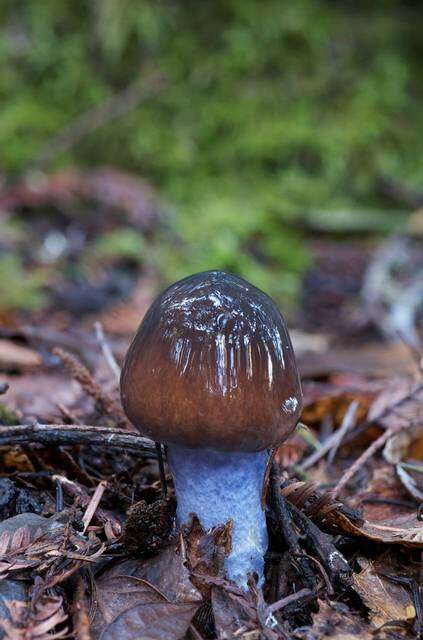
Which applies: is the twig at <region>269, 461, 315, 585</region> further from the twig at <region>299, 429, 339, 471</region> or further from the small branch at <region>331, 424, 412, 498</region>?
the twig at <region>299, 429, 339, 471</region>

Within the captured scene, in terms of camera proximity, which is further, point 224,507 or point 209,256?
point 209,256

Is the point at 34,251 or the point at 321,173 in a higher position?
the point at 321,173

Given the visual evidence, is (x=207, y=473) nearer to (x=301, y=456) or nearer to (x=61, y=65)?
(x=301, y=456)

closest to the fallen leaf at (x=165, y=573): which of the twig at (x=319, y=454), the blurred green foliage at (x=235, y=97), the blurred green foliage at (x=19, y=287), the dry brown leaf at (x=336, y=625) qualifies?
the dry brown leaf at (x=336, y=625)

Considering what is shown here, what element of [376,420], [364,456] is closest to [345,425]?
[376,420]

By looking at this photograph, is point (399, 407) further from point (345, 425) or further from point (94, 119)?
point (94, 119)

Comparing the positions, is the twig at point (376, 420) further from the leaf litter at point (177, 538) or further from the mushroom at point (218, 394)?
the mushroom at point (218, 394)

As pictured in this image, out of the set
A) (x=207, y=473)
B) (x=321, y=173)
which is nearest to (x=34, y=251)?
(x=321, y=173)
